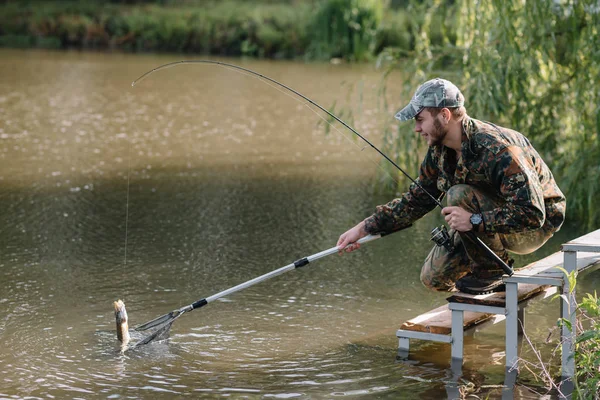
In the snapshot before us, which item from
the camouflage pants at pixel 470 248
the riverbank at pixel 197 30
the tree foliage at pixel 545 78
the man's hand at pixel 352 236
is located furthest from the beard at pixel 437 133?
the riverbank at pixel 197 30

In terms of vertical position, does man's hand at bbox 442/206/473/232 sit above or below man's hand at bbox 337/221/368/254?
above

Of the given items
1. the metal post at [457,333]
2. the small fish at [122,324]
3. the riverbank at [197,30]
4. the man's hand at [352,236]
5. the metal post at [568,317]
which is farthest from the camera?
the riverbank at [197,30]

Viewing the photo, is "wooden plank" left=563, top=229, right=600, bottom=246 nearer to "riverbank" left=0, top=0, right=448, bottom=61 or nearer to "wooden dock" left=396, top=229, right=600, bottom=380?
"wooden dock" left=396, top=229, right=600, bottom=380

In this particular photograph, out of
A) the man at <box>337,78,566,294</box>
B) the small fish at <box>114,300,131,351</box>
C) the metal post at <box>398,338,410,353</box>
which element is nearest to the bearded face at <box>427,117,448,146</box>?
the man at <box>337,78,566,294</box>

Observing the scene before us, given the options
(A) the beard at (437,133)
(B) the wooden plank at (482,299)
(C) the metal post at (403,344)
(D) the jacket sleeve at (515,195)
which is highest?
(A) the beard at (437,133)

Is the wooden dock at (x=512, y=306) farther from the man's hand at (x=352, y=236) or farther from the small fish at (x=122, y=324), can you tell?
the small fish at (x=122, y=324)

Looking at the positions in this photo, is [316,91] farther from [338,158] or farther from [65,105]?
[338,158]

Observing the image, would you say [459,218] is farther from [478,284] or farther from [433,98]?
[433,98]

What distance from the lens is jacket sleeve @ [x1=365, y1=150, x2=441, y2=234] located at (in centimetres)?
469

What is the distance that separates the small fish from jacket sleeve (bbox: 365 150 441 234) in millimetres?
1257

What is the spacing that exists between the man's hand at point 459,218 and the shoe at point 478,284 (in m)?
0.36

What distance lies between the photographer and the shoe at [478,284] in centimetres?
455

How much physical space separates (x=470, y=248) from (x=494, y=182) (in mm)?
370

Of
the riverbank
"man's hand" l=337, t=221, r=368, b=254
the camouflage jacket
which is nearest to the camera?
the camouflage jacket
